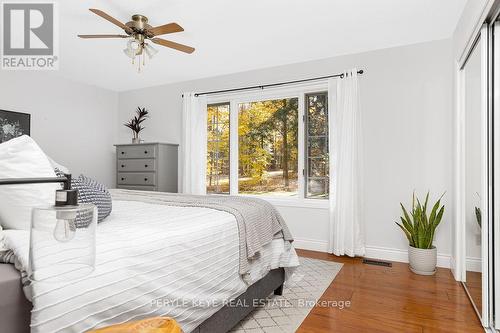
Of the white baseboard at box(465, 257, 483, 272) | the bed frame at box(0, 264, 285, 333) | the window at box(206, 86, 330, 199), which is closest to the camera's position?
the bed frame at box(0, 264, 285, 333)

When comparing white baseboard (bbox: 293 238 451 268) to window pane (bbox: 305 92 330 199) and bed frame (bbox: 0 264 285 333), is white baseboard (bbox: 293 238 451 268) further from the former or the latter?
bed frame (bbox: 0 264 285 333)

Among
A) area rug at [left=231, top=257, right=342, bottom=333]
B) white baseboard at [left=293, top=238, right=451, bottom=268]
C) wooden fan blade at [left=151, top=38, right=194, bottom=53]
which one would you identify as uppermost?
wooden fan blade at [left=151, top=38, right=194, bottom=53]

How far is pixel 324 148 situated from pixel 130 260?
3087mm

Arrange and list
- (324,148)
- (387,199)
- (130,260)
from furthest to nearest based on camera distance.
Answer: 1. (324,148)
2. (387,199)
3. (130,260)

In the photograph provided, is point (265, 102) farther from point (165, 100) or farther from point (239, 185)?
point (165, 100)

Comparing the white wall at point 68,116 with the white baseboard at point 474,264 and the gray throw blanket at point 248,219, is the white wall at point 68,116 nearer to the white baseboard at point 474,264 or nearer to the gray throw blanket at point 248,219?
the gray throw blanket at point 248,219

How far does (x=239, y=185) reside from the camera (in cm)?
440

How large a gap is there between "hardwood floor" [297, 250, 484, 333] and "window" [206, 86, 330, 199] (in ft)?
4.21

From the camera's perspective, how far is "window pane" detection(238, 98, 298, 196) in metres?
4.02

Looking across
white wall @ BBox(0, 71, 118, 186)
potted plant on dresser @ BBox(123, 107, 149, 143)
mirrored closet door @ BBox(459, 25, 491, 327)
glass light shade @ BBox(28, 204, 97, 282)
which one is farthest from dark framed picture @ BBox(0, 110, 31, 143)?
mirrored closet door @ BBox(459, 25, 491, 327)

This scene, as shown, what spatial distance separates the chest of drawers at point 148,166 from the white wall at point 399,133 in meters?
2.24

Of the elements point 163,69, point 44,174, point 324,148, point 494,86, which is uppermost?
point 163,69

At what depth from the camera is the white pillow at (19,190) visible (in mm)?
1079

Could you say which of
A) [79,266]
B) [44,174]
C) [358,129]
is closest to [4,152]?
[44,174]
